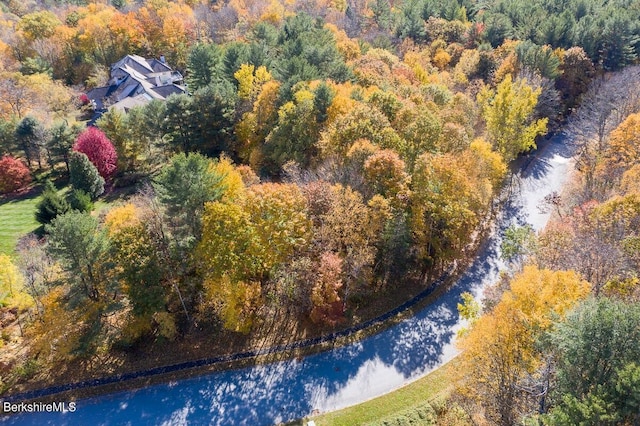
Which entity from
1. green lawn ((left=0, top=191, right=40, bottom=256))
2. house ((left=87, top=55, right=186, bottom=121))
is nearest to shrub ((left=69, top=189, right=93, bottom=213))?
green lawn ((left=0, top=191, right=40, bottom=256))

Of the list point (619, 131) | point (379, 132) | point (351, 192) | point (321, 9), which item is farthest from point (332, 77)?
point (321, 9)

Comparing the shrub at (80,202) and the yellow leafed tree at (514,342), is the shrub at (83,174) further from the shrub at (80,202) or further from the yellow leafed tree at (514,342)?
the yellow leafed tree at (514,342)

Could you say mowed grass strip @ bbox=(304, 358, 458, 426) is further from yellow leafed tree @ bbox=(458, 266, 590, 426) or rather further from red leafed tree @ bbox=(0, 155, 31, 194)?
red leafed tree @ bbox=(0, 155, 31, 194)

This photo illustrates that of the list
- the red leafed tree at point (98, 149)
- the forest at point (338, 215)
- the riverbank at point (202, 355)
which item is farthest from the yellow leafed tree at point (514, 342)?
the red leafed tree at point (98, 149)

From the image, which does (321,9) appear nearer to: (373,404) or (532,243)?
(532,243)

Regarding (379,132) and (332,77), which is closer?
(379,132)

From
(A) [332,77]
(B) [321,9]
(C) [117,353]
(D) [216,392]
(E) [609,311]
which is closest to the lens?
(E) [609,311]

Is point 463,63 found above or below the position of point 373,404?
above
